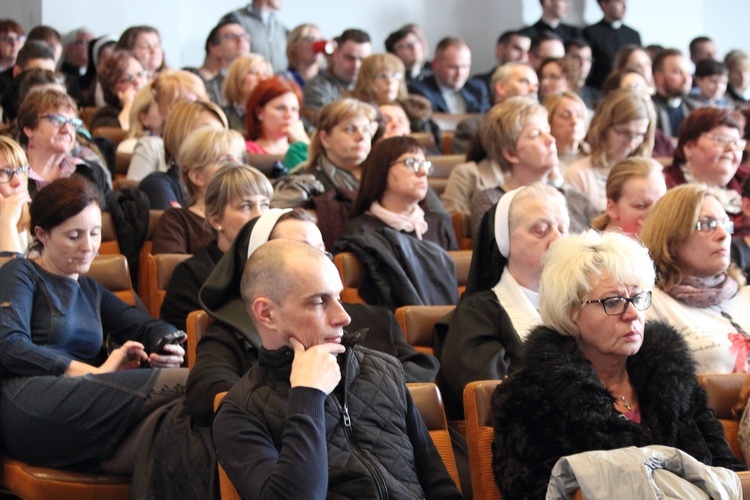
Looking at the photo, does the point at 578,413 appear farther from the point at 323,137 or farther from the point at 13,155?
the point at 323,137

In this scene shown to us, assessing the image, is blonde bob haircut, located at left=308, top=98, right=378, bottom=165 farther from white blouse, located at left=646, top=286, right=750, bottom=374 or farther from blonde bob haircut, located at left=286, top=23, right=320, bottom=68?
blonde bob haircut, located at left=286, top=23, right=320, bottom=68

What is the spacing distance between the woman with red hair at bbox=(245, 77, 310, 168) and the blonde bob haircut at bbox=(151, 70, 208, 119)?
27 cm

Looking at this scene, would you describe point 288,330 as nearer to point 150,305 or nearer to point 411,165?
point 150,305

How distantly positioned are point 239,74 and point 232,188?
269 centimetres

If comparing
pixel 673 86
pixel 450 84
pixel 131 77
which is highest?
pixel 673 86

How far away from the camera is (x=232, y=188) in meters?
3.80

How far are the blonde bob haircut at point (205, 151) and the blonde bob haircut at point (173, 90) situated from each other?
109 cm

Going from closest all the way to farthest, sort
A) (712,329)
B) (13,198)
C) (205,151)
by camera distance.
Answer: (712,329) → (13,198) → (205,151)

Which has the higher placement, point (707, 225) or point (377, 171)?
point (707, 225)

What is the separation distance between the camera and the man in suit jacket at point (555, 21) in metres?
9.16

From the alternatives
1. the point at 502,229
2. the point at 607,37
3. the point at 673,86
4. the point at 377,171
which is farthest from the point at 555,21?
the point at 502,229

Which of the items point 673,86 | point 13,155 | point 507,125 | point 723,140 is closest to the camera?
point 13,155

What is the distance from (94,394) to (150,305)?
0.95 metres

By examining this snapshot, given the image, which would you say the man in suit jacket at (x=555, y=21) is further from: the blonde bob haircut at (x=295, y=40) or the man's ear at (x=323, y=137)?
the man's ear at (x=323, y=137)
